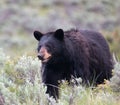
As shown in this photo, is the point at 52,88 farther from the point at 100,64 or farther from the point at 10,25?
the point at 10,25

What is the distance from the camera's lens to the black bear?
27.0 ft

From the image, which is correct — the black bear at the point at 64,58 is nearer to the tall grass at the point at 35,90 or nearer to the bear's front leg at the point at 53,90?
the bear's front leg at the point at 53,90

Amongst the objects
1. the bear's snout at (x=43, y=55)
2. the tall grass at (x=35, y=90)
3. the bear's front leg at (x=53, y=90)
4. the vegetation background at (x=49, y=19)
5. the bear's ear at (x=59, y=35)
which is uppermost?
the bear's ear at (x=59, y=35)

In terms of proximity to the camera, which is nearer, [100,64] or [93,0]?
[100,64]

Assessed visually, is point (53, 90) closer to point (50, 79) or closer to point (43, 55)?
point (50, 79)

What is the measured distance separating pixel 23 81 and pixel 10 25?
40.5 m

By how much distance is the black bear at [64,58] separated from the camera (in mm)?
8219

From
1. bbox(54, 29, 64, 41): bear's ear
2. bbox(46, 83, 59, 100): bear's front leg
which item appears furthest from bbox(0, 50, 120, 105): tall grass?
bbox(54, 29, 64, 41): bear's ear

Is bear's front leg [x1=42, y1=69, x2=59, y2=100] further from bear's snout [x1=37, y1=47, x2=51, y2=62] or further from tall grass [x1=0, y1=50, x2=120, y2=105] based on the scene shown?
bear's snout [x1=37, y1=47, x2=51, y2=62]

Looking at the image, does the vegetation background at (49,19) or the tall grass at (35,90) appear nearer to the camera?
the tall grass at (35,90)

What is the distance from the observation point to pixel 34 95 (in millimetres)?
6613

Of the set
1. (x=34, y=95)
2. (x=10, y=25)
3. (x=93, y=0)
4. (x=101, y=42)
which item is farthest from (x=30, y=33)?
(x=34, y=95)

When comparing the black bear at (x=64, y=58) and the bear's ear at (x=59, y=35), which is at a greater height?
the bear's ear at (x=59, y=35)

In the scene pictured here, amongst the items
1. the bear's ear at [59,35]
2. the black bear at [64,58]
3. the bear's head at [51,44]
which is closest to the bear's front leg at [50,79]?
the black bear at [64,58]
